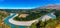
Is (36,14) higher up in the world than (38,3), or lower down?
lower down

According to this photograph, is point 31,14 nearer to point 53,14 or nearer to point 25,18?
point 25,18

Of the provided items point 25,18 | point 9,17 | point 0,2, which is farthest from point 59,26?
point 0,2

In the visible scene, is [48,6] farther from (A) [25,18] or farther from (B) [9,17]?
(B) [9,17]

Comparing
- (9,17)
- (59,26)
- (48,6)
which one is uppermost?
(48,6)

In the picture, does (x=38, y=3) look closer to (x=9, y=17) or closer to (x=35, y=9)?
(x=35, y=9)

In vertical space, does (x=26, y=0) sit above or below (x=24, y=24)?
above

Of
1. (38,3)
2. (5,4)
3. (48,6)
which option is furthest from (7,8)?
(48,6)

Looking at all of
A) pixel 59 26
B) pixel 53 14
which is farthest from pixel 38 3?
pixel 59 26
